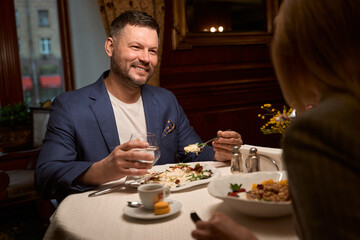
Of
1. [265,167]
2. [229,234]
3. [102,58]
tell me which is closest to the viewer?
[229,234]

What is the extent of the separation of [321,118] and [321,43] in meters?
0.17

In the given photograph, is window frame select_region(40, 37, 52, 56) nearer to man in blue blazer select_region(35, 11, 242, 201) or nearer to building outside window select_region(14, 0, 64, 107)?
building outside window select_region(14, 0, 64, 107)

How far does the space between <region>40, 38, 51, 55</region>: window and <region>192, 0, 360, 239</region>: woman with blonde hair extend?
420 centimetres

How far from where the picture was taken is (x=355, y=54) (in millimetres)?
768

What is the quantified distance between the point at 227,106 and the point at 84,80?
5.76 feet

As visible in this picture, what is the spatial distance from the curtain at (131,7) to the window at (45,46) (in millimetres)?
→ 1376

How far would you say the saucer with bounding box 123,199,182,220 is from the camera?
1.20m

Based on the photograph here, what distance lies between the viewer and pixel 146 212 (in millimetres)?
1254

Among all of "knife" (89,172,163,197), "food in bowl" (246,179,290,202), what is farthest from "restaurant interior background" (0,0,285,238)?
"food in bowl" (246,179,290,202)

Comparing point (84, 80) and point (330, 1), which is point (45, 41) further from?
point (330, 1)

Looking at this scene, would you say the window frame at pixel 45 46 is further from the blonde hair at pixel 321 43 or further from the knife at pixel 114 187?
the blonde hair at pixel 321 43

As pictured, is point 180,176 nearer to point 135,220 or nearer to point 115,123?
point 135,220

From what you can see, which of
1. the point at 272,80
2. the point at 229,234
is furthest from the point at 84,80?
the point at 229,234

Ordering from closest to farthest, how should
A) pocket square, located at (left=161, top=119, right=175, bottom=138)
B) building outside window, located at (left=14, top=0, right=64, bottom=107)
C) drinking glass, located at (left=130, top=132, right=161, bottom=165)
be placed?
1. drinking glass, located at (left=130, top=132, right=161, bottom=165)
2. pocket square, located at (left=161, top=119, right=175, bottom=138)
3. building outside window, located at (left=14, top=0, right=64, bottom=107)
